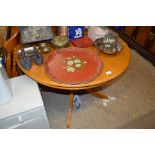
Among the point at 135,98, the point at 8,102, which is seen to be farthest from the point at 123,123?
the point at 8,102

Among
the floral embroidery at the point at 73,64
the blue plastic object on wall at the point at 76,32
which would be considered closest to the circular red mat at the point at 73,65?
the floral embroidery at the point at 73,64

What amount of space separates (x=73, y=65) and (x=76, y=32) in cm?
44

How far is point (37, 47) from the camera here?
5.41 feet

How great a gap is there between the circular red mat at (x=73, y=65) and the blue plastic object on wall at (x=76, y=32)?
20 cm

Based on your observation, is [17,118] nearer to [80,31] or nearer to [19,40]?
[19,40]

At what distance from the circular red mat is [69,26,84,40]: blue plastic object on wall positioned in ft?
0.67

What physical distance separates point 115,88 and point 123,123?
49 cm

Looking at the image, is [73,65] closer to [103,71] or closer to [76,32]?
[103,71]

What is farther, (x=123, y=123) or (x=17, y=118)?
(x=123, y=123)

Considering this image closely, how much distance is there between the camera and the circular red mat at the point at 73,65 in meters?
1.38

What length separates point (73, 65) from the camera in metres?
1.51

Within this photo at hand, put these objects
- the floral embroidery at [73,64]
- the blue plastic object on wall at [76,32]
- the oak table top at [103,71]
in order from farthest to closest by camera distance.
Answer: the blue plastic object on wall at [76,32]
the floral embroidery at [73,64]
the oak table top at [103,71]

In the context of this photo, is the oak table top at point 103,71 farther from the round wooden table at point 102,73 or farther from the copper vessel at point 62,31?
the copper vessel at point 62,31

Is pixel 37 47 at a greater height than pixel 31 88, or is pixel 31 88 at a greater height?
pixel 37 47
